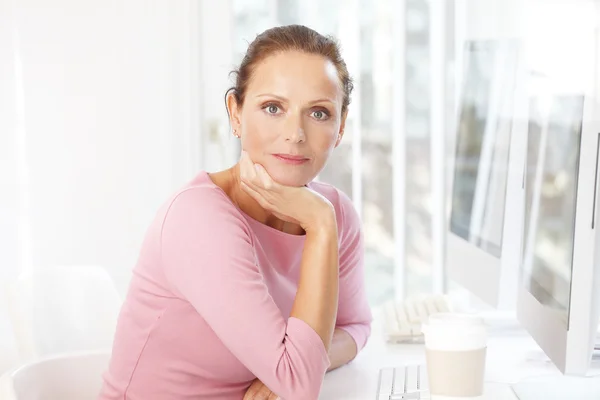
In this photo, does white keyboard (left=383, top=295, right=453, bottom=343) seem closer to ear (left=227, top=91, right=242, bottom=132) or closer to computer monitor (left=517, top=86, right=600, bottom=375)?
computer monitor (left=517, top=86, right=600, bottom=375)

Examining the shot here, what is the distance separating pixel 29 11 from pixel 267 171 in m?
1.41

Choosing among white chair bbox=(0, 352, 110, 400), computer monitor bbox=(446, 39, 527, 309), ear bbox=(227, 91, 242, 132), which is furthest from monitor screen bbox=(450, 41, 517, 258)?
white chair bbox=(0, 352, 110, 400)

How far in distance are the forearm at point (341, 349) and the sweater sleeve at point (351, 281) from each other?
42 millimetres

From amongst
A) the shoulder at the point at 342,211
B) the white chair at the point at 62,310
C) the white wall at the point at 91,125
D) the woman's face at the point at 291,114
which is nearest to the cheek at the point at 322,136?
the woman's face at the point at 291,114

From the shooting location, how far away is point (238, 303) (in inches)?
46.5

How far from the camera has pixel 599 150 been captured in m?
1.05

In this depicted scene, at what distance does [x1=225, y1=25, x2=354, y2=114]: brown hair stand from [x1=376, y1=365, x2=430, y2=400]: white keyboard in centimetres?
49

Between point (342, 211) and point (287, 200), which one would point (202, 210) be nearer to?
point (287, 200)

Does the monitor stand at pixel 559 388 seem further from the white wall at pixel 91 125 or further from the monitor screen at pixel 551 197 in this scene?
the white wall at pixel 91 125

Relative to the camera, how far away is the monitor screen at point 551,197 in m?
1.11

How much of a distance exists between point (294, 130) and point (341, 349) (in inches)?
16.7

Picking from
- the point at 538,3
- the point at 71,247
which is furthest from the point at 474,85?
the point at 71,247

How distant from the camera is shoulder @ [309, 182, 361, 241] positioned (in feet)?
5.29

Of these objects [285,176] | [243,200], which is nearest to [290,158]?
[285,176]
